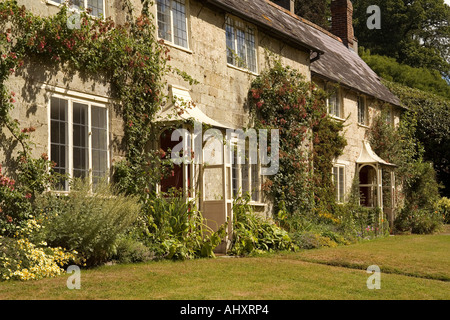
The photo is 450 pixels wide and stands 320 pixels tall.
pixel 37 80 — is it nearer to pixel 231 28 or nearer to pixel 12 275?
pixel 12 275

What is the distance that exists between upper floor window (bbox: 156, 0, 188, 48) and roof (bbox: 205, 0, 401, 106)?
82cm

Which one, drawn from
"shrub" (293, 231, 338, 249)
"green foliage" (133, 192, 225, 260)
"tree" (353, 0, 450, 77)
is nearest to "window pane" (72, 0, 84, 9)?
"green foliage" (133, 192, 225, 260)

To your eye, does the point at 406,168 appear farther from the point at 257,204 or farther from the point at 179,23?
the point at 179,23

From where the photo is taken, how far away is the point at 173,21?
12.8 meters

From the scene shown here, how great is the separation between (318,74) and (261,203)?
226 inches

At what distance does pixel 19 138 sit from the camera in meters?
9.08

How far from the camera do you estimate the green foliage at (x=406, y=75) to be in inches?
1507

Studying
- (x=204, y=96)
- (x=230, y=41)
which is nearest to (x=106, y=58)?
(x=204, y=96)

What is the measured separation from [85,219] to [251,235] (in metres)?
4.30

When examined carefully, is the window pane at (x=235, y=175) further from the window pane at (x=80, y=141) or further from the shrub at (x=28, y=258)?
the shrub at (x=28, y=258)

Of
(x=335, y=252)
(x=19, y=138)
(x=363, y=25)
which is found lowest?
(x=335, y=252)

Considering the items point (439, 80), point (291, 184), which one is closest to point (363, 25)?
point (439, 80)

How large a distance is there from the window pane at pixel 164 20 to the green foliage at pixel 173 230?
350cm

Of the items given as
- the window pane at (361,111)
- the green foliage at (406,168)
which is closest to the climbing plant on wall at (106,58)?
the window pane at (361,111)
